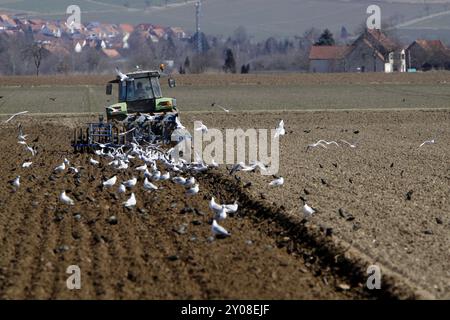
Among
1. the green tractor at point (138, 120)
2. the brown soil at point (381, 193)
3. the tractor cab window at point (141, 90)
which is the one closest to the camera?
the brown soil at point (381, 193)

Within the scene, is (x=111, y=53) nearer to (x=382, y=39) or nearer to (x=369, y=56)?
(x=369, y=56)

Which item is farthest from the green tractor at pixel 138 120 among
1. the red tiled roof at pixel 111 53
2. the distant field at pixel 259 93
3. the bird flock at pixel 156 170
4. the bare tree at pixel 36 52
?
the red tiled roof at pixel 111 53

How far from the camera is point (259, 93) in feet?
176

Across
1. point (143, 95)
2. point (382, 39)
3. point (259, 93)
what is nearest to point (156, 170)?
point (143, 95)

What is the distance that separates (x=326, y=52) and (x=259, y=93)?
6637cm

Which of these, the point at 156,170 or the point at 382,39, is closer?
the point at 156,170

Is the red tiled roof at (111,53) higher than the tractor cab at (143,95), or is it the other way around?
the red tiled roof at (111,53)

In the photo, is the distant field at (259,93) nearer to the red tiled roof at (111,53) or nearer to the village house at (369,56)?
the village house at (369,56)

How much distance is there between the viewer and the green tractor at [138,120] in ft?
73.0

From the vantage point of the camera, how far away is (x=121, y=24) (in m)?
185
